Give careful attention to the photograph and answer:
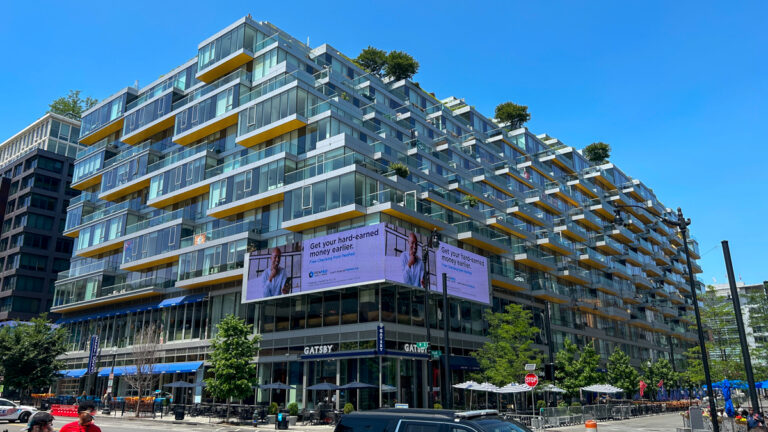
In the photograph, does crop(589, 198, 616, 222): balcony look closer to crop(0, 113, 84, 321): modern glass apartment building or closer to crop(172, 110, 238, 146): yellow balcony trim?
crop(172, 110, 238, 146): yellow balcony trim

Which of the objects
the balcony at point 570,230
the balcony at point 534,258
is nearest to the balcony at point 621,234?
the balcony at point 570,230

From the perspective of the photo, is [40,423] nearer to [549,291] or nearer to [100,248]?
[549,291]

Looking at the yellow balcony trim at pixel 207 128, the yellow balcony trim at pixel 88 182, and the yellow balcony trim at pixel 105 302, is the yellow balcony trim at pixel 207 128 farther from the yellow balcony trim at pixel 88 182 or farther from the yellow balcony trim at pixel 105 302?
the yellow balcony trim at pixel 88 182

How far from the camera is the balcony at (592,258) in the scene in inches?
2722

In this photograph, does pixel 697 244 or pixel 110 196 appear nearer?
pixel 110 196

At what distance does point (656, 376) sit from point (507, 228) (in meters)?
28.6

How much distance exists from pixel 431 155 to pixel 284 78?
16.1 metres

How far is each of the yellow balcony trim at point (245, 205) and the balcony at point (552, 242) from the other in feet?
97.5

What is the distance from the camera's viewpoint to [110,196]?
63.1 m

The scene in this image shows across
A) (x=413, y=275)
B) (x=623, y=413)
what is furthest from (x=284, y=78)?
(x=623, y=413)

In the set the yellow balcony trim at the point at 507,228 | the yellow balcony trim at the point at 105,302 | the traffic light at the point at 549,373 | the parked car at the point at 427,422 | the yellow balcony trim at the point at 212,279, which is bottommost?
the parked car at the point at 427,422

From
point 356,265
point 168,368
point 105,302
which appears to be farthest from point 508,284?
point 105,302

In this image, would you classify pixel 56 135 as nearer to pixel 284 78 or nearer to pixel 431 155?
pixel 284 78

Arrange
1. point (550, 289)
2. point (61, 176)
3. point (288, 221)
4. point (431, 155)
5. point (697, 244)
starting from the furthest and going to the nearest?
point (697, 244), point (61, 176), point (550, 289), point (431, 155), point (288, 221)
